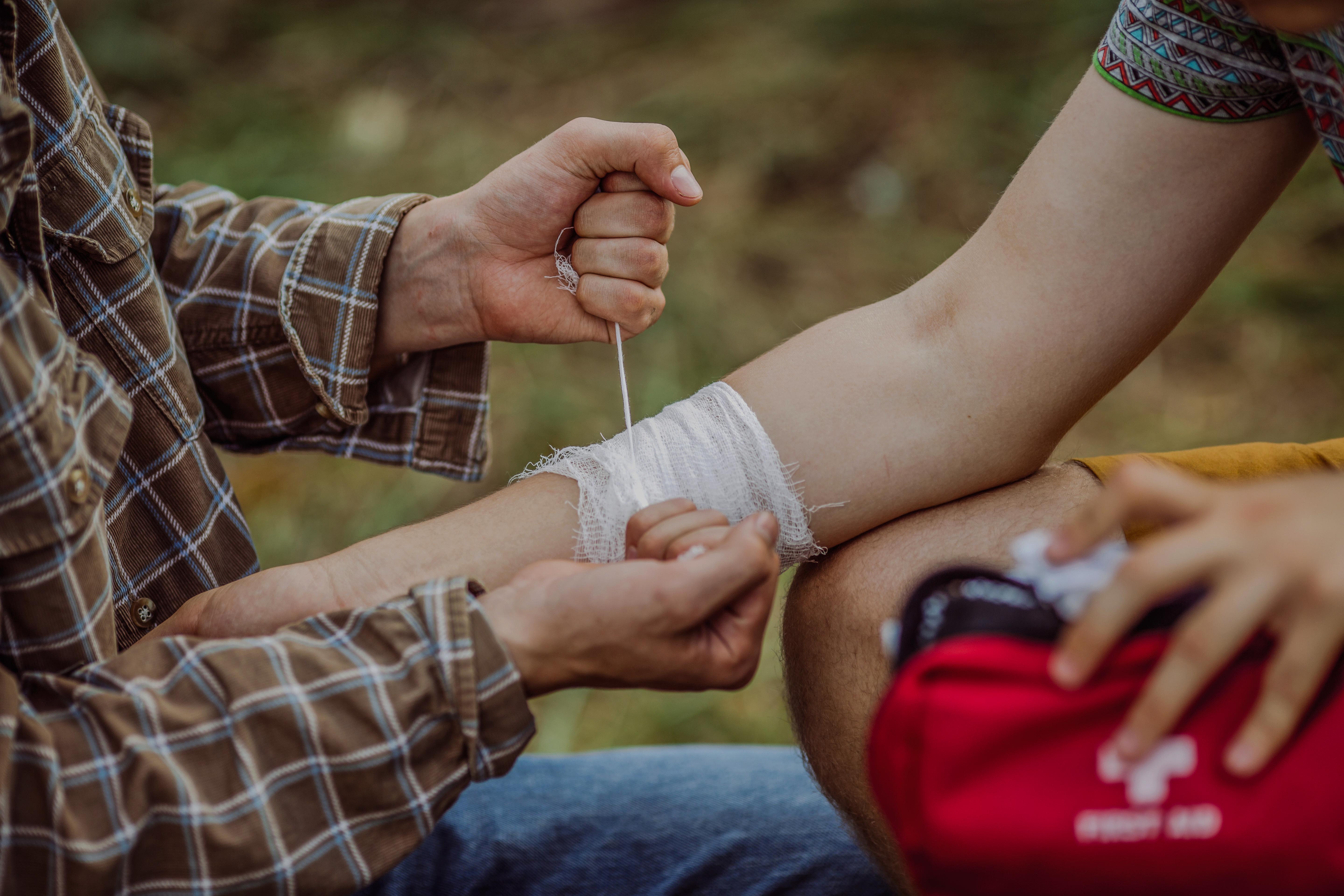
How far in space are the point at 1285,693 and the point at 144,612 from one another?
2.68ft

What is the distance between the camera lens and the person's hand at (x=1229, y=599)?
445mm

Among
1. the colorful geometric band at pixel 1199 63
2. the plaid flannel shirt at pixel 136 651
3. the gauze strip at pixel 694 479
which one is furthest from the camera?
the gauze strip at pixel 694 479

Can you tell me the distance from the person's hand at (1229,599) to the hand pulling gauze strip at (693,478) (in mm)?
402

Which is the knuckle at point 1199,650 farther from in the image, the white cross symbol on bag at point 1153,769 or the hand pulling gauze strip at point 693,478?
the hand pulling gauze strip at point 693,478

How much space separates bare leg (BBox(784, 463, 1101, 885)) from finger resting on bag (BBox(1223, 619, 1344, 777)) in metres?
0.34

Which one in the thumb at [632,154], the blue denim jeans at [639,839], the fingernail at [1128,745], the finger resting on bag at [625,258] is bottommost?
the blue denim jeans at [639,839]

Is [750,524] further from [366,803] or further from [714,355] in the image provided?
[714,355]

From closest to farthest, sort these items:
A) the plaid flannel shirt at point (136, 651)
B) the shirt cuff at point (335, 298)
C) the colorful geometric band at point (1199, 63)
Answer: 1. the plaid flannel shirt at point (136, 651)
2. the colorful geometric band at point (1199, 63)
3. the shirt cuff at point (335, 298)

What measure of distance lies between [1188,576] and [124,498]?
78 centimetres

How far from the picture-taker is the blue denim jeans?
0.87 meters

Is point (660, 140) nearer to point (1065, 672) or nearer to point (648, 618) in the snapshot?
point (648, 618)

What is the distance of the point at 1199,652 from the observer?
0.45 meters

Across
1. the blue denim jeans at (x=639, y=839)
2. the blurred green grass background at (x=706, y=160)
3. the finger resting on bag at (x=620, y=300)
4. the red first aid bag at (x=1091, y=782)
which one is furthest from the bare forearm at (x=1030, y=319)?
the blurred green grass background at (x=706, y=160)

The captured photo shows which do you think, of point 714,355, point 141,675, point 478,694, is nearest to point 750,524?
point 478,694
